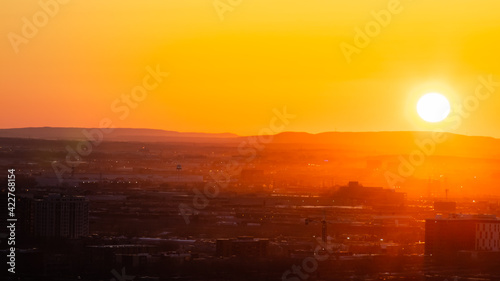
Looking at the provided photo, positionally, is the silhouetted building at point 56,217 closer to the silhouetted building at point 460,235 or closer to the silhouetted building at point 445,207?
the silhouetted building at point 460,235

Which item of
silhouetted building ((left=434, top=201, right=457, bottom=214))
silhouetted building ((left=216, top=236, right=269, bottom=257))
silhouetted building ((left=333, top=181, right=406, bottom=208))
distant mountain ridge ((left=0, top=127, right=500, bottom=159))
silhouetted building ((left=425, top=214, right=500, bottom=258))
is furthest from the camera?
distant mountain ridge ((left=0, top=127, right=500, bottom=159))

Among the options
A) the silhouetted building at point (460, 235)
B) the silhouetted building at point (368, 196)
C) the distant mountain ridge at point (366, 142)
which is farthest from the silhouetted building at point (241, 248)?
the distant mountain ridge at point (366, 142)

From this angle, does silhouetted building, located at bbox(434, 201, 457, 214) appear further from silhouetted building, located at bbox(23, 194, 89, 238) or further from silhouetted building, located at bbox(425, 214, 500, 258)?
silhouetted building, located at bbox(23, 194, 89, 238)

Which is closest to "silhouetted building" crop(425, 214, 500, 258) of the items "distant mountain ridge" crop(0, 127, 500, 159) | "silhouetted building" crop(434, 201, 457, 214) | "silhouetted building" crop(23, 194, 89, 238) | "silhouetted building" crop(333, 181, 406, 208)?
"silhouetted building" crop(23, 194, 89, 238)

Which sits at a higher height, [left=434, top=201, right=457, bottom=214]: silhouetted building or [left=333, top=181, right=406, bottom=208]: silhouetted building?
[left=333, top=181, right=406, bottom=208]: silhouetted building

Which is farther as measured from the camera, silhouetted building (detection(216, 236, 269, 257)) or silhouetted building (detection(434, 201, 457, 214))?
silhouetted building (detection(434, 201, 457, 214))

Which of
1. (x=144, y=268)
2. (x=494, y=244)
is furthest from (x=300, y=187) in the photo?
(x=144, y=268)

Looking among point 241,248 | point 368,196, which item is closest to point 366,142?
point 368,196

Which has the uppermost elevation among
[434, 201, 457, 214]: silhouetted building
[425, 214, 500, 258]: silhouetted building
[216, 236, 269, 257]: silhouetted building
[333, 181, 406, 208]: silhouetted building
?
[333, 181, 406, 208]: silhouetted building
